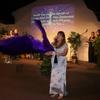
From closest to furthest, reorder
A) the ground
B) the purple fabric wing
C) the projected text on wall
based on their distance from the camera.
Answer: the purple fabric wing → the ground → the projected text on wall

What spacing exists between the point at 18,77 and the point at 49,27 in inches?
292

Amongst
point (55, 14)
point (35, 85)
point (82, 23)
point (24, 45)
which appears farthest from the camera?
point (55, 14)

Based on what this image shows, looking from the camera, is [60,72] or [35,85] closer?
[60,72]

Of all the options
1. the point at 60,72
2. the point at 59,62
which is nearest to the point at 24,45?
the point at 59,62

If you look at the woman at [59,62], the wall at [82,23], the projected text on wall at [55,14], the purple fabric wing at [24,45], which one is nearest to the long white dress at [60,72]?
the woman at [59,62]

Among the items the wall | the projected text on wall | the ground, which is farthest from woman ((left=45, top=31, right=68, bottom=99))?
the projected text on wall

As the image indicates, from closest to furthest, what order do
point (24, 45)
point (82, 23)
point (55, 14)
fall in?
point (24, 45) < point (82, 23) < point (55, 14)

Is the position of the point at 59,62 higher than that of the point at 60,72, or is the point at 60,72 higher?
the point at 59,62

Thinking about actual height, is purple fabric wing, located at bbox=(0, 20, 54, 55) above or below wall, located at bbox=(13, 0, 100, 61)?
below

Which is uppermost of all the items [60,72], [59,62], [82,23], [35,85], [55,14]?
[55,14]

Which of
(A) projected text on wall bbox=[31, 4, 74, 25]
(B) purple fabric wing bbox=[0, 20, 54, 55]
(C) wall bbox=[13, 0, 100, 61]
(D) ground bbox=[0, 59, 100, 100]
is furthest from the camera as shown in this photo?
(A) projected text on wall bbox=[31, 4, 74, 25]

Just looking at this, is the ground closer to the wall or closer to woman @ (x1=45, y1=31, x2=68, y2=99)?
woman @ (x1=45, y1=31, x2=68, y2=99)

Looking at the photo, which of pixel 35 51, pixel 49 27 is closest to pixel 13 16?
pixel 49 27

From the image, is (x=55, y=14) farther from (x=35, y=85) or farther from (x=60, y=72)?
(x=60, y=72)
